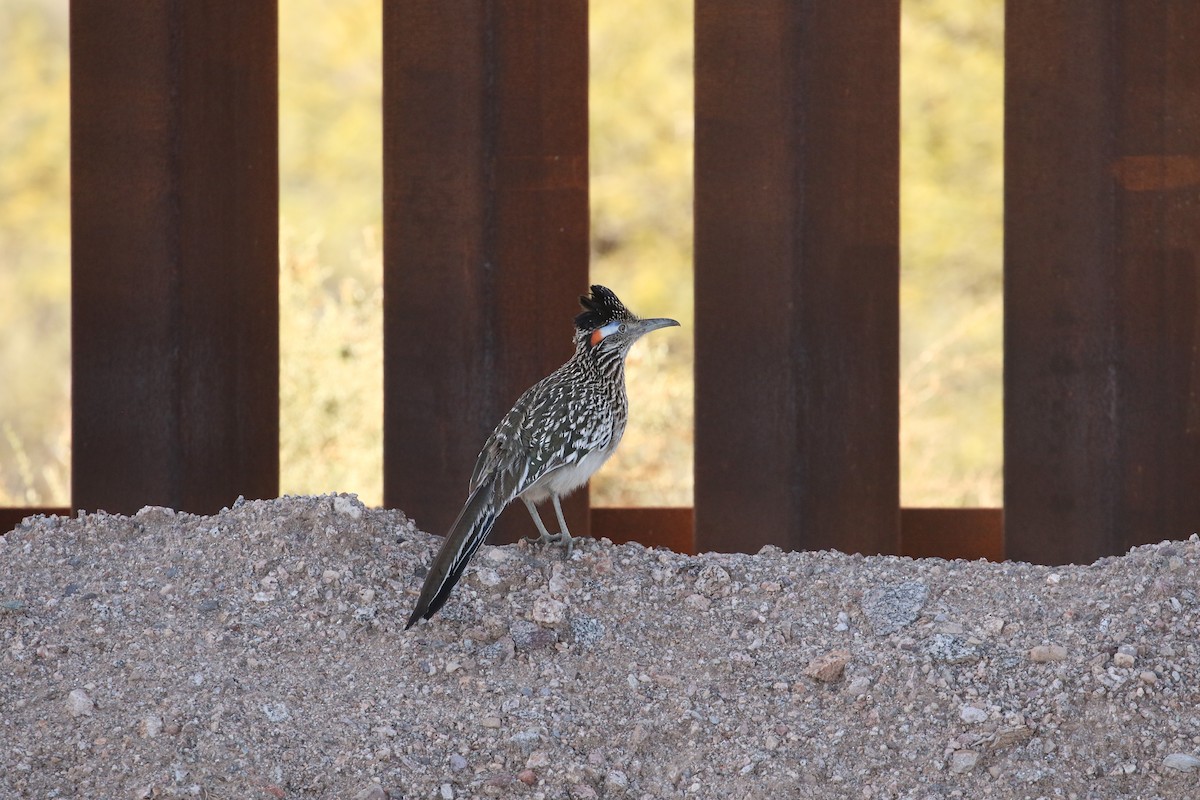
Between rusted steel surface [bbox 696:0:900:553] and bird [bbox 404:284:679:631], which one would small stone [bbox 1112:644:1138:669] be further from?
rusted steel surface [bbox 696:0:900:553]

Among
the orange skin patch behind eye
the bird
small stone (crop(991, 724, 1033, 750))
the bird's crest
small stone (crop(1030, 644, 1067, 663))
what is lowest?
small stone (crop(991, 724, 1033, 750))

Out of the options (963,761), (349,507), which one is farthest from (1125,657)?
(349,507)

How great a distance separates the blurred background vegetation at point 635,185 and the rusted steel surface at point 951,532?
8.47 metres

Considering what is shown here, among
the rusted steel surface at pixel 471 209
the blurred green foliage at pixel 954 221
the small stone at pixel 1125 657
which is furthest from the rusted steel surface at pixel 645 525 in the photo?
the blurred green foliage at pixel 954 221

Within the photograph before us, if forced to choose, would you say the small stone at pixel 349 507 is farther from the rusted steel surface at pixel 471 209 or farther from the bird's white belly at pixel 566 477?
the rusted steel surface at pixel 471 209

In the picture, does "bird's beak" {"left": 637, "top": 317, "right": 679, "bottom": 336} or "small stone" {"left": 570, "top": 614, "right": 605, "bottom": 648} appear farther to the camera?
"bird's beak" {"left": 637, "top": 317, "right": 679, "bottom": 336}

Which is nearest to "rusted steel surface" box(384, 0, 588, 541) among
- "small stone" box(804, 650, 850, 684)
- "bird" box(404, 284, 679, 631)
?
"bird" box(404, 284, 679, 631)

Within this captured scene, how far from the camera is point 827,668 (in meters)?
4.07

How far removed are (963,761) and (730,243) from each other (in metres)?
2.66

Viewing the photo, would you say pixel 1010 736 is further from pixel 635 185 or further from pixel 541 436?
pixel 635 185

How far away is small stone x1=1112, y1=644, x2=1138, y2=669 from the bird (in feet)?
5.79

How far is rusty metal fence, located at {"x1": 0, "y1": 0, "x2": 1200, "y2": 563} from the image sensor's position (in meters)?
5.79

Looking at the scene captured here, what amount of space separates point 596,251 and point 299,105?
12.7 ft

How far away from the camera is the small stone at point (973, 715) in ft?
12.6
